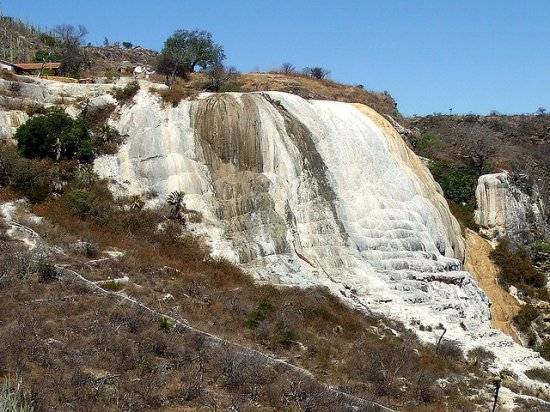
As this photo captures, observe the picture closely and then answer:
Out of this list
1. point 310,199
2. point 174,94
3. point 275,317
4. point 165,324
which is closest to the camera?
point 165,324

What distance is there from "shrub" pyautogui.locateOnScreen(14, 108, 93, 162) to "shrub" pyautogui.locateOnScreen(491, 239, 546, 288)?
926 inches

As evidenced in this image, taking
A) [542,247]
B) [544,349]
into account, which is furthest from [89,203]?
[542,247]

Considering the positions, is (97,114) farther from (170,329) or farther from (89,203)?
(170,329)

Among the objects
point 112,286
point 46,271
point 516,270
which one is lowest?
point 516,270

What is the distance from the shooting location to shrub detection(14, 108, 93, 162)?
30.7 m

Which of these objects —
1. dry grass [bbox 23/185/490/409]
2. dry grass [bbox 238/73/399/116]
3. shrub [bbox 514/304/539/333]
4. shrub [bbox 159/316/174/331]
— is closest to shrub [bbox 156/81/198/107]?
dry grass [bbox 23/185/490/409]

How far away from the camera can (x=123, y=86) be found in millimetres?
35062

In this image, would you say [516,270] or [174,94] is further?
[516,270]

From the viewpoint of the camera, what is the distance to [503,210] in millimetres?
42562

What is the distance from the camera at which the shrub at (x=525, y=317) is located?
33.3 meters

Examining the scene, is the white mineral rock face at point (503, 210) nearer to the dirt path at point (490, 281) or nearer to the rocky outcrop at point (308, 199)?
the dirt path at point (490, 281)

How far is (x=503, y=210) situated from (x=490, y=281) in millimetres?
8187

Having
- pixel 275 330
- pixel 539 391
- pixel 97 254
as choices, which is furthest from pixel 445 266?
pixel 97 254

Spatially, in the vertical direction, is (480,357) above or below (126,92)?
below
